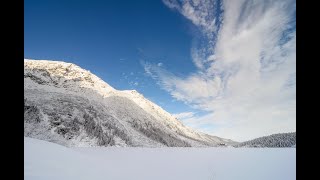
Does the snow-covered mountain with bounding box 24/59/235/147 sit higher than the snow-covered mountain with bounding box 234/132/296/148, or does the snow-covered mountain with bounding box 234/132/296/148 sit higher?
the snow-covered mountain with bounding box 24/59/235/147

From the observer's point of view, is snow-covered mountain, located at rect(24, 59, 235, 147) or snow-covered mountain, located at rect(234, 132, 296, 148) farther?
snow-covered mountain, located at rect(234, 132, 296, 148)

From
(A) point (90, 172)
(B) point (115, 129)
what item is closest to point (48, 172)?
(A) point (90, 172)

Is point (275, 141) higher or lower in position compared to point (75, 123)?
lower

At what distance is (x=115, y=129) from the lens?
138625 mm

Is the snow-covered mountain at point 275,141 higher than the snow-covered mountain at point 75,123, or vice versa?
the snow-covered mountain at point 75,123

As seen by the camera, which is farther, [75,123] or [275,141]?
[275,141]

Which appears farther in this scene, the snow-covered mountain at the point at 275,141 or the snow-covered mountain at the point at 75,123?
the snow-covered mountain at the point at 275,141
